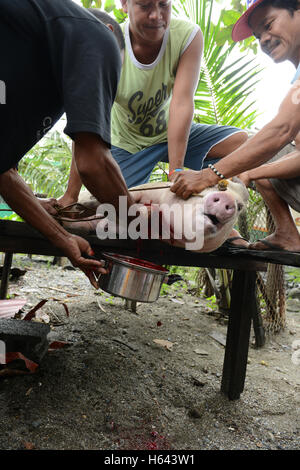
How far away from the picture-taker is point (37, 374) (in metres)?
2.53

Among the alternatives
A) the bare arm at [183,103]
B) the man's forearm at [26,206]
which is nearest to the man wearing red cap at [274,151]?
the bare arm at [183,103]

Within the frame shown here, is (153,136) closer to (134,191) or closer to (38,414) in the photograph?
(134,191)

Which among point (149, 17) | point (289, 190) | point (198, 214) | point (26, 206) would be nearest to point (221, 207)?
point (198, 214)

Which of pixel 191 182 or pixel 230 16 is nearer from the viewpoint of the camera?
pixel 191 182

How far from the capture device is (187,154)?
3.06 m

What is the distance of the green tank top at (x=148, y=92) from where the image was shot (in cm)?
A: 268

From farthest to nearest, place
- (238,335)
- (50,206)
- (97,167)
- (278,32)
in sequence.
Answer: (238,335), (278,32), (50,206), (97,167)

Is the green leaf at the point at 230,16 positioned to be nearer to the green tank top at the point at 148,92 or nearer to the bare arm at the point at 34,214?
the green tank top at the point at 148,92

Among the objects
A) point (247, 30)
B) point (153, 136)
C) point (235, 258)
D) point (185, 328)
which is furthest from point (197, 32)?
point (185, 328)

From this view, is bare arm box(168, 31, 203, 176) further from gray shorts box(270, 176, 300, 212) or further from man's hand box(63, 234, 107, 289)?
man's hand box(63, 234, 107, 289)

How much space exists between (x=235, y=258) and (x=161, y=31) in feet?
5.41

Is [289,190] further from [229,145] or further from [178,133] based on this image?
[178,133]

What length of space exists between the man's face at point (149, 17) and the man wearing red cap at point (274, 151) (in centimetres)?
65

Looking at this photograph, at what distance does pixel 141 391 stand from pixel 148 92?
227cm
